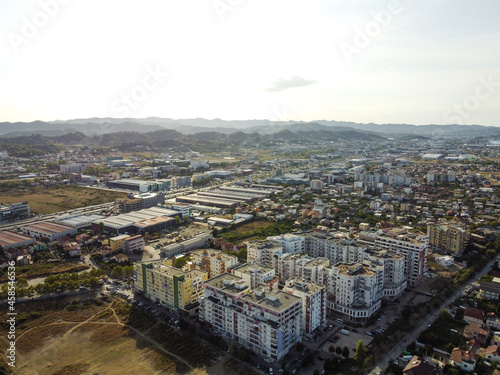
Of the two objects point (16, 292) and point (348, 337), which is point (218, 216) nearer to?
point (16, 292)

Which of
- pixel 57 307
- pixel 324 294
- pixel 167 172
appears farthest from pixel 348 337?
pixel 167 172

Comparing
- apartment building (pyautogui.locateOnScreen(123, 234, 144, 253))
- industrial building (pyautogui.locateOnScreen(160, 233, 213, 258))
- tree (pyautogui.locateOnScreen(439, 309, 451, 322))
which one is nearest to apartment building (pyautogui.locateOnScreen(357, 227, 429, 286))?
tree (pyautogui.locateOnScreen(439, 309, 451, 322))

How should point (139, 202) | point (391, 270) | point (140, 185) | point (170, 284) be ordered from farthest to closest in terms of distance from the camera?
point (140, 185) → point (139, 202) → point (391, 270) → point (170, 284)

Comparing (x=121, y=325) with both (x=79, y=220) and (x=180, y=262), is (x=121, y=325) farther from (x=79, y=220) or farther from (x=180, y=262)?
(x=79, y=220)

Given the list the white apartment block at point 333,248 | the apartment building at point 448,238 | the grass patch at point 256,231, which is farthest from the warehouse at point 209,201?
the apartment building at point 448,238

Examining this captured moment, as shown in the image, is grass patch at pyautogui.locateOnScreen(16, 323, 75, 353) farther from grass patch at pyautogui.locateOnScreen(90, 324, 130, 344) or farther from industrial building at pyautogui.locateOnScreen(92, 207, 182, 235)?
industrial building at pyautogui.locateOnScreen(92, 207, 182, 235)

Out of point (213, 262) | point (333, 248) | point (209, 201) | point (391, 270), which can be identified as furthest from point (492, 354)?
point (209, 201)

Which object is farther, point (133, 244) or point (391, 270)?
point (133, 244)
